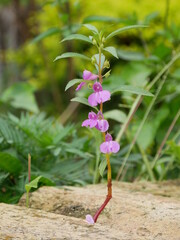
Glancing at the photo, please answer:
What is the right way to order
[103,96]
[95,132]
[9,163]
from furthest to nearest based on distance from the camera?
[9,163], [95,132], [103,96]

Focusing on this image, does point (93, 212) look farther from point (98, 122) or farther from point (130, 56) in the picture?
point (130, 56)

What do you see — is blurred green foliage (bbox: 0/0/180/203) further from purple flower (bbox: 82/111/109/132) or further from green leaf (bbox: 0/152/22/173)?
purple flower (bbox: 82/111/109/132)

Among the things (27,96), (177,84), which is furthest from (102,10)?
(177,84)

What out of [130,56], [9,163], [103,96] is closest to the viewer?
[103,96]

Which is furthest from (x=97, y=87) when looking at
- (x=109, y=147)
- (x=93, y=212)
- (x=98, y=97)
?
(x=93, y=212)

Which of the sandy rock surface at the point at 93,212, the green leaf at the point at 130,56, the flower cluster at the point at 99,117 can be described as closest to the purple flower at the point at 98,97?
the flower cluster at the point at 99,117
